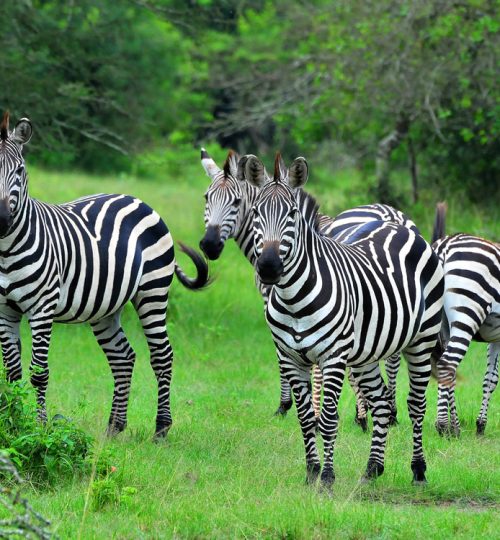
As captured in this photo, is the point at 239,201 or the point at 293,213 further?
the point at 239,201

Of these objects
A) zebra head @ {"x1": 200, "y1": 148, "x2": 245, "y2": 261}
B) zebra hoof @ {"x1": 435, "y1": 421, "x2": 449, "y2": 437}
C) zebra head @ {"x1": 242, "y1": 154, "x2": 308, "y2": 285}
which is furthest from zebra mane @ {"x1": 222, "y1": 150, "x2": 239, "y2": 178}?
zebra hoof @ {"x1": 435, "y1": 421, "x2": 449, "y2": 437}

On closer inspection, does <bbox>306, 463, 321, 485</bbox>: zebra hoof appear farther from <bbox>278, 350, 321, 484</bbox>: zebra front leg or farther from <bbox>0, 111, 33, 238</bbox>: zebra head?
<bbox>0, 111, 33, 238</bbox>: zebra head

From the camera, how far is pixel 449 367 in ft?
26.1

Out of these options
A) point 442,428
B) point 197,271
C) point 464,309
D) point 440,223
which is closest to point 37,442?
point 197,271

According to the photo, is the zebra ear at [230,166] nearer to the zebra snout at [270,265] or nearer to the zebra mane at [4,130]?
the zebra mane at [4,130]

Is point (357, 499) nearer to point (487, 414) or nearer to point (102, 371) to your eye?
point (487, 414)

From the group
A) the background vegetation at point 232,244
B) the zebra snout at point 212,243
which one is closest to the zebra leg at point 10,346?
the background vegetation at point 232,244

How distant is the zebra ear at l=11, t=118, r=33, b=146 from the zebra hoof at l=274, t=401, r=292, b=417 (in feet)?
11.4

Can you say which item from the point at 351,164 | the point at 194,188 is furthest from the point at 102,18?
the point at 194,188

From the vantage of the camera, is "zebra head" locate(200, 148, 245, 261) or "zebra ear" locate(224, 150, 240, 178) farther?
"zebra ear" locate(224, 150, 240, 178)

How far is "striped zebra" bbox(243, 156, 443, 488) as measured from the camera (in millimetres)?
6016

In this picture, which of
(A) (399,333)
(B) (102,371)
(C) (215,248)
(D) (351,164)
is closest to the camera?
(A) (399,333)

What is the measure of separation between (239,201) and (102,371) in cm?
279

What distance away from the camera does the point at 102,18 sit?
14.4 meters
